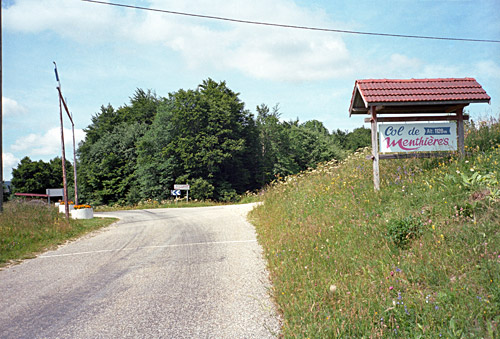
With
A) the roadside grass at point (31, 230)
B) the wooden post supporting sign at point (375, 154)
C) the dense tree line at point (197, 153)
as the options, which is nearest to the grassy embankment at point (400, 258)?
the wooden post supporting sign at point (375, 154)

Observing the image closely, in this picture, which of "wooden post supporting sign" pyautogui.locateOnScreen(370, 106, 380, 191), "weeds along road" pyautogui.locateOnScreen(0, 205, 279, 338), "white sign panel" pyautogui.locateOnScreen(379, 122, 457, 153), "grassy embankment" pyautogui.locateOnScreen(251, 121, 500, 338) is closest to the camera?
"grassy embankment" pyautogui.locateOnScreen(251, 121, 500, 338)

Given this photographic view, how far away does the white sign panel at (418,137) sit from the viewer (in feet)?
31.5

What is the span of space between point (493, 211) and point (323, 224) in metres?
3.31

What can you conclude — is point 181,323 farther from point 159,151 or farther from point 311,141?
point 311,141

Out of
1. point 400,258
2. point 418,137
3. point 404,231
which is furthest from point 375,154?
point 400,258

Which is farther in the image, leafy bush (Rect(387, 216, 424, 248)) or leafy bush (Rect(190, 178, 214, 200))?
leafy bush (Rect(190, 178, 214, 200))

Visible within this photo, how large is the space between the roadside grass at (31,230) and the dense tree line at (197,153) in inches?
985

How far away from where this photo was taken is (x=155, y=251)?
880cm

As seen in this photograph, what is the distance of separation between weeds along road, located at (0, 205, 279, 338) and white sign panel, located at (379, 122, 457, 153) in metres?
4.99

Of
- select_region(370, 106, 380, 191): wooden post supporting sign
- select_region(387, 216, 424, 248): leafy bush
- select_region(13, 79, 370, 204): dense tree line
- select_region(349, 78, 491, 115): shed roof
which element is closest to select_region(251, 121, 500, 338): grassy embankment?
select_region(387, 216, 424, 248): leafy bush

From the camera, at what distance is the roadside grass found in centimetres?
943

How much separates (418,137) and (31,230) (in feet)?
42.4

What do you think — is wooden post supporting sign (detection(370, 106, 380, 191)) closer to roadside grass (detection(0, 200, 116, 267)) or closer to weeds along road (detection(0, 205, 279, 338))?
weeds along road (detection(0, 205, 279, 338))

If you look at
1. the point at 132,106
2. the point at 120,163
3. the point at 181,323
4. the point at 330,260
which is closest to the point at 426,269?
the point at 330,260
